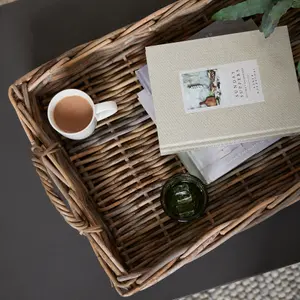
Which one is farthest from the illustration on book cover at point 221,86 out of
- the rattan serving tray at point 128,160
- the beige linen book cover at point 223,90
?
the rattan serving tray at point 128,160

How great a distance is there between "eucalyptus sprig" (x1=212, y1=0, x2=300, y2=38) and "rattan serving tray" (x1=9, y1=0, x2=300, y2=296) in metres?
0.08

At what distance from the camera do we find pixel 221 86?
77 centimetres

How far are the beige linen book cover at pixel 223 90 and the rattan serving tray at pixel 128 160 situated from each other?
7cm

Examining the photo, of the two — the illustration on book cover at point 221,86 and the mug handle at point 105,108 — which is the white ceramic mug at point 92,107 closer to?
the mug handle at point 105,108

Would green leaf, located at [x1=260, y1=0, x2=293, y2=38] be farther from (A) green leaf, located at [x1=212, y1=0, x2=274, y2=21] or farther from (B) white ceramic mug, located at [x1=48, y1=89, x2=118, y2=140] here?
(B) white ceramic mug, located at [x1=48, y1=89, x2=118, y2=140]

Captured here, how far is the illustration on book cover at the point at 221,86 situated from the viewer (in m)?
0.76

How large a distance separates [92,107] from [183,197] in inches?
8.4

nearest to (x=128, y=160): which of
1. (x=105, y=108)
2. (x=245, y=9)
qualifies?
(x=105, y=108)

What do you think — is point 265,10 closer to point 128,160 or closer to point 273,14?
point 273,14

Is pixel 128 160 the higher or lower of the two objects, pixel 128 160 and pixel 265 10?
the lower

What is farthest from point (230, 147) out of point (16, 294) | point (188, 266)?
point (16, 294)

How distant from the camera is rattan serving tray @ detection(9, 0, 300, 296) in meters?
0.77

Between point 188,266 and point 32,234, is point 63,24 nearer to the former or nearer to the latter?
point 32,234

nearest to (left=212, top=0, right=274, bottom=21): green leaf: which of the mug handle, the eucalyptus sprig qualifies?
the eucalyptus sprig
